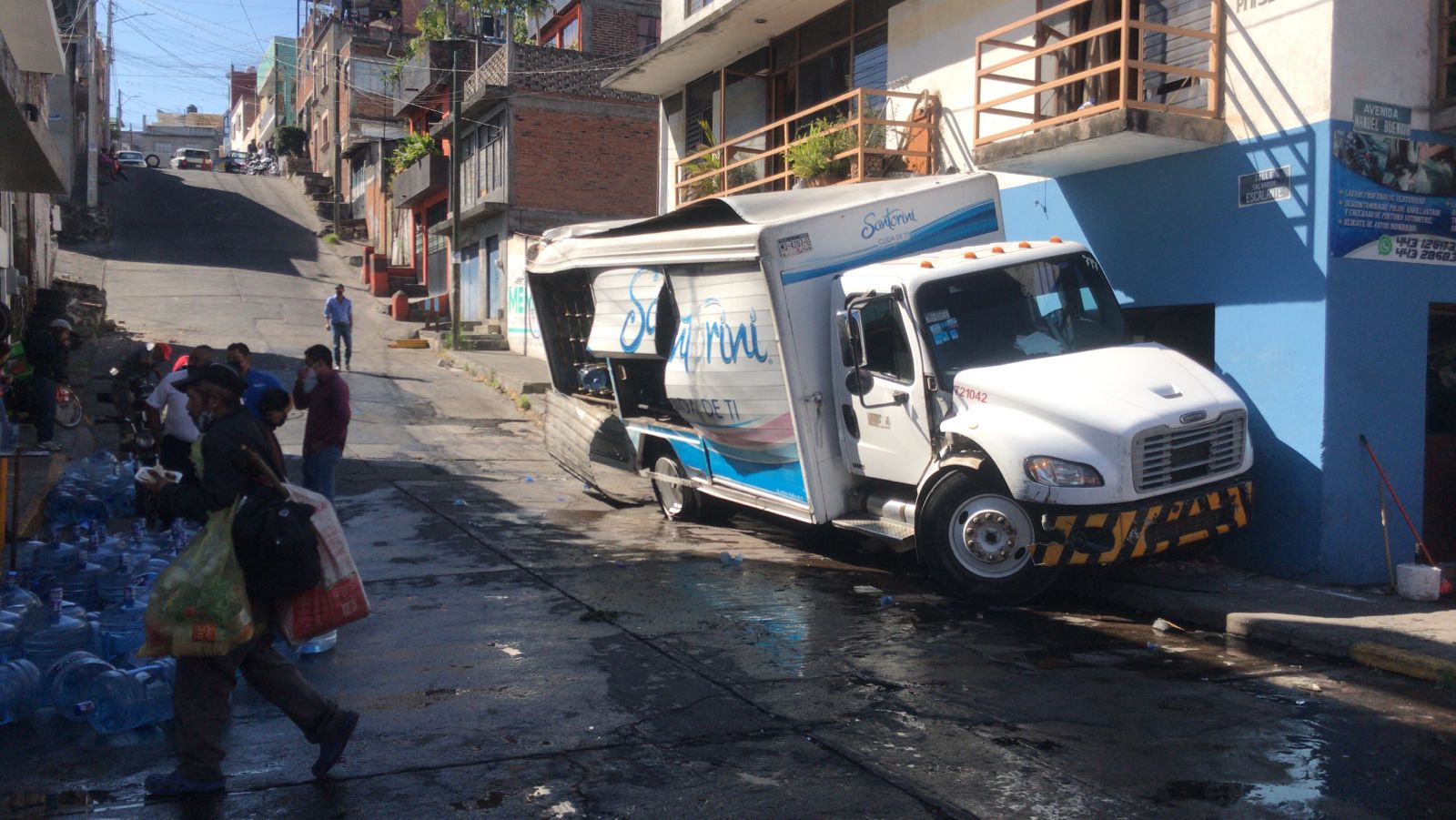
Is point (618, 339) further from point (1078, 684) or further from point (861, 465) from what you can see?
point (1078, 684)

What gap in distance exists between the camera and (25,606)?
669 cm

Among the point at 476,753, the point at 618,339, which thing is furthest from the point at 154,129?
the point at 476,753

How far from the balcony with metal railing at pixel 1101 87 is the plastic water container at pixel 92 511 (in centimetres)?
907

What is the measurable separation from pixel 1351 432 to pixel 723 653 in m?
5.65

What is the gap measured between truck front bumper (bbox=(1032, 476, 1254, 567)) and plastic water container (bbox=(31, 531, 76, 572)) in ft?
21.2

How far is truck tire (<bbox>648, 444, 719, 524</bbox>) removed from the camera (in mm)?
12336

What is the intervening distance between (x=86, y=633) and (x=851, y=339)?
225 inches

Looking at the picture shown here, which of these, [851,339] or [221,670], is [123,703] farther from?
[851,339]

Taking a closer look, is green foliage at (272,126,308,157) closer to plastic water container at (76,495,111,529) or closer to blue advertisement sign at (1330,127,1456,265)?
plastic water container at (76,495,111,529)

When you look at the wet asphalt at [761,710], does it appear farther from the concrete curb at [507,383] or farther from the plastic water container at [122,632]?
the concrete curb at [507,383]

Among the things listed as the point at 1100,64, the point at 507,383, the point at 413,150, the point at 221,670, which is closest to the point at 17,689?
the point at 221,670

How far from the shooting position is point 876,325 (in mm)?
9336

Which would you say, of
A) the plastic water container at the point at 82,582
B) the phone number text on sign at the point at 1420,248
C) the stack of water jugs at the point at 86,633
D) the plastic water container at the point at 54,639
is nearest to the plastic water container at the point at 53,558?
the stack of water jugs at the point at 86,633

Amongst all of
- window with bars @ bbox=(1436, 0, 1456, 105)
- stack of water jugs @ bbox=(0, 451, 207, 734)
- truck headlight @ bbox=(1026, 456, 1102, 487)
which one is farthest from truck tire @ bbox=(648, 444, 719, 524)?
window with bars @ bbox=(1436, 0, 1456, 105)
